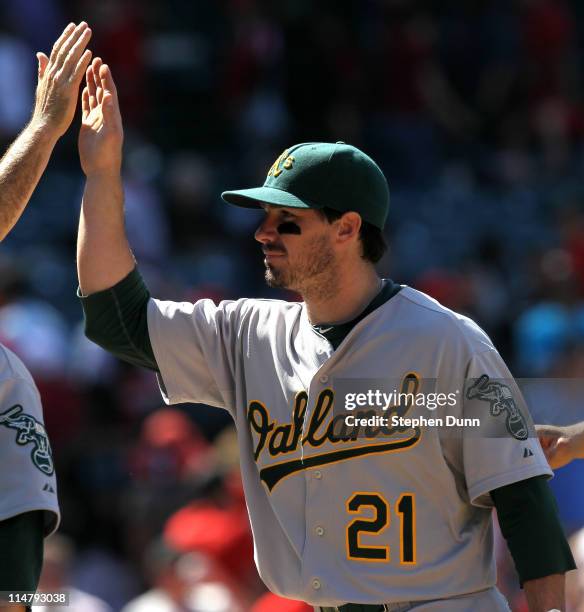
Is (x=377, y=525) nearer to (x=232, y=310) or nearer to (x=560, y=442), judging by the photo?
(x=560, y=442)

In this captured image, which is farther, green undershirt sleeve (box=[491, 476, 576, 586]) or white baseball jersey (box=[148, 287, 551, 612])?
white baseball jersey (box=[148, 287, 551, 612])

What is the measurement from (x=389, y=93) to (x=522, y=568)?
27.8 ft

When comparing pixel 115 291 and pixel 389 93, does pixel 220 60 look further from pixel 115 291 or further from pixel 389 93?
pixel 115 291

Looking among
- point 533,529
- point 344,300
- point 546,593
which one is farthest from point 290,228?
point 546,593

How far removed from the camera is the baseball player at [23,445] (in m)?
3.00

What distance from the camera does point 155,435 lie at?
6996 mm

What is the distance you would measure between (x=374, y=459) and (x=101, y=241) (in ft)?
2.83

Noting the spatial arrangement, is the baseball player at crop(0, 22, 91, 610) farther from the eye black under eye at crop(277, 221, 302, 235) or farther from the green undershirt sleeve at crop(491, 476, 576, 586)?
the green undershirt sleeve at crop(491, 476, 576, 586)

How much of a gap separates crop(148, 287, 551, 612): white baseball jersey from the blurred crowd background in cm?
131

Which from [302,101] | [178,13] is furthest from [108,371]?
[178,13]

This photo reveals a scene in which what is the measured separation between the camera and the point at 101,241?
11.1 ft

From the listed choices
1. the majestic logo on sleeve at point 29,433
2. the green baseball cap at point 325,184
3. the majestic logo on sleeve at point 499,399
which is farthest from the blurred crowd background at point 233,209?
the majestic logo on sleeve at point 29,433

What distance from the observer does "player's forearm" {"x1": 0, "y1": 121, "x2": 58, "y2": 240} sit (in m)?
3.15

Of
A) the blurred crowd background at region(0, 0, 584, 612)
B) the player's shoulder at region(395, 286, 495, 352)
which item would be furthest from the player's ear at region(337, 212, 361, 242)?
the blurred crowd background at region(0, 0, 584, 612)
